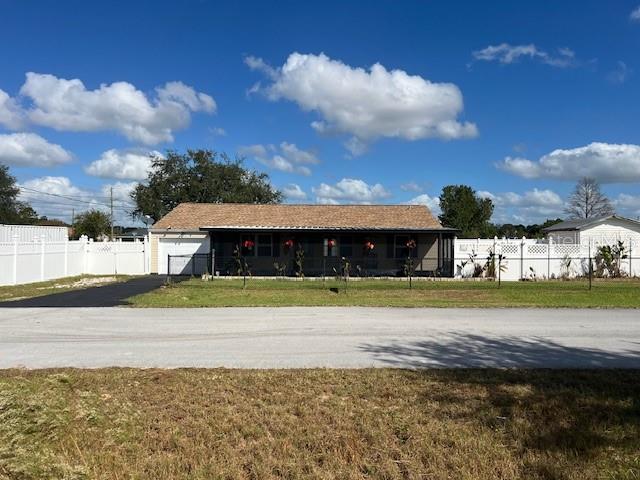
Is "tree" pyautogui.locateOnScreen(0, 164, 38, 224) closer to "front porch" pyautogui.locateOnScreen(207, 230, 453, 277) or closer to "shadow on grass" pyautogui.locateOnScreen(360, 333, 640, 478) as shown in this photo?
"front porch" pyautogui.locateOnScreen(207, 230, 453, 277)

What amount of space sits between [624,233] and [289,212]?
57.9 ft

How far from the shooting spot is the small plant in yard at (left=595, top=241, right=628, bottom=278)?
2483cm

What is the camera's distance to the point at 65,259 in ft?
83.1

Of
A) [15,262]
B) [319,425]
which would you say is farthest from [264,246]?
[319,425]

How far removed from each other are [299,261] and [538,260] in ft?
36.0

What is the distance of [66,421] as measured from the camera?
4.53 metres

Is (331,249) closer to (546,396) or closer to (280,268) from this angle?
(280,268)

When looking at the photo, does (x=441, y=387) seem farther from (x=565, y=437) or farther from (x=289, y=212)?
(x=289, y=212)

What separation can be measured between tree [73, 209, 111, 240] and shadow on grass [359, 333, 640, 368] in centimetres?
6015

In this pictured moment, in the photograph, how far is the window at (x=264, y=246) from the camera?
2666 cm

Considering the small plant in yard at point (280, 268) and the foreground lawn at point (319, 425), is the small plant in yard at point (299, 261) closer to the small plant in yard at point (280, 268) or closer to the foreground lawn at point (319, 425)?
the small plant in yard at point (280, 268)

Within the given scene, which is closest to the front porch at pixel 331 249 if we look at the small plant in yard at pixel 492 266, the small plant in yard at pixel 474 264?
the small plant in yard at pixel 474 264

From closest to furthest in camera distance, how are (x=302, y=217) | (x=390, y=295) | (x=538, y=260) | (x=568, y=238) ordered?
(x=390, y=295) < (x=538, y=260) < (x=568, y=238) < (x=302, y=217)

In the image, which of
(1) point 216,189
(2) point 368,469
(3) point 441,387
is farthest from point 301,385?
(1) point 216,189
